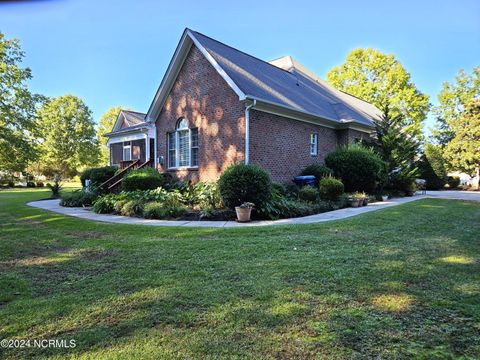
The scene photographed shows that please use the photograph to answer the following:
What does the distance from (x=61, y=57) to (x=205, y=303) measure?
51.0ft

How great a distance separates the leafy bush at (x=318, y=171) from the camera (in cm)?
1327

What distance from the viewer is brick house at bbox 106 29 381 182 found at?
11883 mm

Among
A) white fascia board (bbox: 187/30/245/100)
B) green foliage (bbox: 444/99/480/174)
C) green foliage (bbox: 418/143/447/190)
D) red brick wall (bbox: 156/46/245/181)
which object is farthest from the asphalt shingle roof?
green foliage (bbox: 444/99/480/174)

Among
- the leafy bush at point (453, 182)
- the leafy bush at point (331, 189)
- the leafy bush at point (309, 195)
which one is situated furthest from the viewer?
the leafy bush at point (453, 182)

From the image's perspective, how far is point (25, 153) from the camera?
65.7 ft

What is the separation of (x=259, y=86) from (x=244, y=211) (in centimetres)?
644

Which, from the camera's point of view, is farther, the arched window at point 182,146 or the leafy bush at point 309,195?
the arched window at point 182,146

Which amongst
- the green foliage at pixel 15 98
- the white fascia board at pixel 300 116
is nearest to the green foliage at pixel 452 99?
the white fascia board at pixel 300 116

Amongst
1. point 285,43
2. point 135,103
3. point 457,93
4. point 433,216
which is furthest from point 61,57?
point 135,103

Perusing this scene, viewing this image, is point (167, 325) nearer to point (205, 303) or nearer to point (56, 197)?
point (205, 303)

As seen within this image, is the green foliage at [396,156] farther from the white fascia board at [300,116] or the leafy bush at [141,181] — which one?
the leafy bush at [141,181]

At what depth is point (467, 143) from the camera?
23.2 meters

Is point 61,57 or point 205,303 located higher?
point 61,57

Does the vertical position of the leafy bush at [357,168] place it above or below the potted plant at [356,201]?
above
